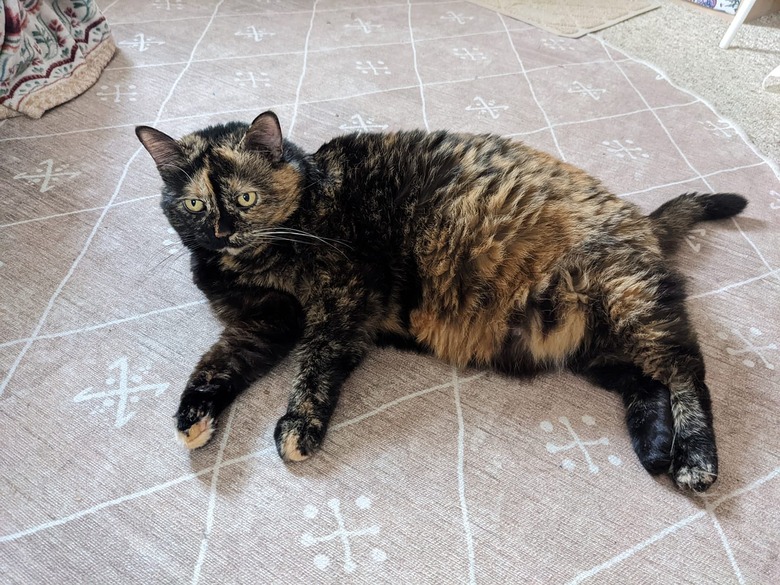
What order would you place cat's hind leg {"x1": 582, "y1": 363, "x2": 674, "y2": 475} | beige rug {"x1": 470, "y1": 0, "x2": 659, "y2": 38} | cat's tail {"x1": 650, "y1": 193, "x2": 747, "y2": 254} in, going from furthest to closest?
beige rug {"x1": 470, "y1": 0, "x2": 659, "y2": 38} → cat's tail {"x1": 650, "y1": 193, "x2": 747, "y2": 254} → cat's hind leg {"x1": 582, "y1": 363, "x2": 674, "y2": 475}

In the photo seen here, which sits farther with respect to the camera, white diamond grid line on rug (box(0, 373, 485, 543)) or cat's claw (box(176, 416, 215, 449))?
cat's claw (box(176, 416, 215, 449))

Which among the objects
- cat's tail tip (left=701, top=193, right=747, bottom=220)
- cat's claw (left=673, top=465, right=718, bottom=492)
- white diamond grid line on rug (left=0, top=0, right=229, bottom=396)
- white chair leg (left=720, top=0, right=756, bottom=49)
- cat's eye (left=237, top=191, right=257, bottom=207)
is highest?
white chair leg (left=720, top=0, right=756, bottom=49)

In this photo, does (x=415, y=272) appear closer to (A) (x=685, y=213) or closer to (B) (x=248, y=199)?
(B) (x=248, y=199)

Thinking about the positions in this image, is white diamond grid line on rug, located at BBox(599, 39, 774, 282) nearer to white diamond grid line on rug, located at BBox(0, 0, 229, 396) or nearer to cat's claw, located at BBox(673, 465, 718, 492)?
cat's claw, located at BBox(673, 465, 718, 492)

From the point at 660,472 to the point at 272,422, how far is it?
2.90 ft

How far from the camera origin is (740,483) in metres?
1.14

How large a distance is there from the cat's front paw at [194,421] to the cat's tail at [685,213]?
1.31 metres

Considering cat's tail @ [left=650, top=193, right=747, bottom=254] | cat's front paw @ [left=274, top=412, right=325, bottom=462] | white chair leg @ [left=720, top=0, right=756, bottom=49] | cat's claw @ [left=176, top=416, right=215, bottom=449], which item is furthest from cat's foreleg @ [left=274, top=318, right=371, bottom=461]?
white chair leg @ [left=720, top=0, right=756, bottom=49]

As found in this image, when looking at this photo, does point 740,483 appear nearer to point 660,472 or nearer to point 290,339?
point 660,472

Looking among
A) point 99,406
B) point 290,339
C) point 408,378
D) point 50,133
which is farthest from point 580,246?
point 50,133

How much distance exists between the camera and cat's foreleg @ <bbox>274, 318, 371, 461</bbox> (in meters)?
1.16

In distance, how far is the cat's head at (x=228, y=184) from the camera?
4.07ft

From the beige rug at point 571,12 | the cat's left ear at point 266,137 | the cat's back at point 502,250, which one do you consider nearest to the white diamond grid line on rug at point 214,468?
the cat's back at point 502,250

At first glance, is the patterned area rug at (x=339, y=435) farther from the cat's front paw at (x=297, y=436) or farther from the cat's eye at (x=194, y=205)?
the cat's eye at (x=194, y=205)
